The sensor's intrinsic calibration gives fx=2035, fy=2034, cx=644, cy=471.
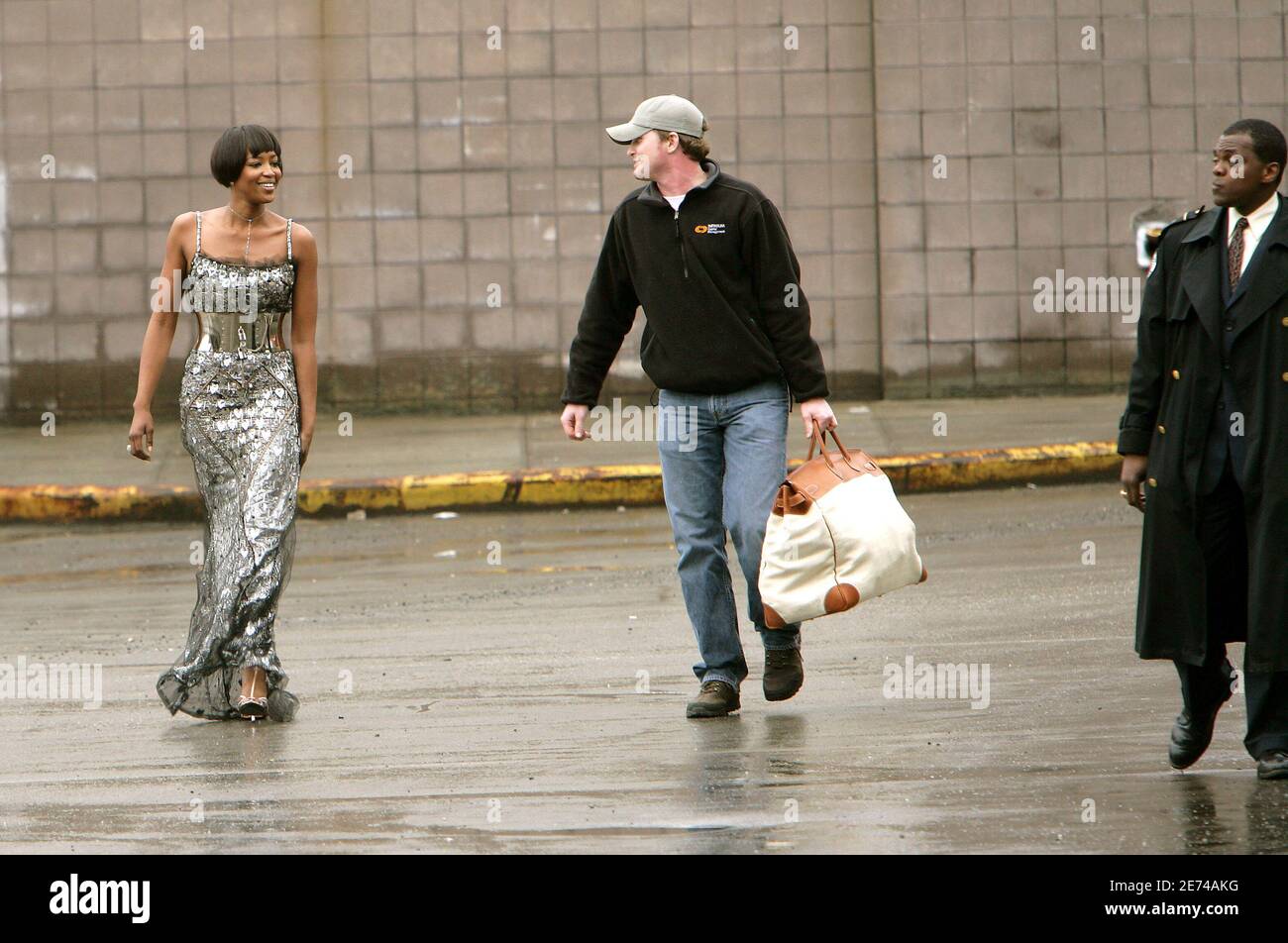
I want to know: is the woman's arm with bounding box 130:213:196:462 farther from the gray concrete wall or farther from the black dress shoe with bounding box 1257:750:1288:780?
the gray concrete wall

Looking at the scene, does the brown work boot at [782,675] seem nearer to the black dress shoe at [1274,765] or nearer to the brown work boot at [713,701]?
the brown work boot at [713,701]

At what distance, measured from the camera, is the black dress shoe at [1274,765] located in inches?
208

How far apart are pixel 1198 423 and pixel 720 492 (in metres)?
1.78

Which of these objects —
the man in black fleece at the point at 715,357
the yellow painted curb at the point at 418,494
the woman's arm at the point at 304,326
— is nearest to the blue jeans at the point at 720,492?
the man in black fleece at the point at 715,357

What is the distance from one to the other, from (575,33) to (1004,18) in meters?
3.19

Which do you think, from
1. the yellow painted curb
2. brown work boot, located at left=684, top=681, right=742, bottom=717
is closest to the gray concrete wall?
the yellow painted curb

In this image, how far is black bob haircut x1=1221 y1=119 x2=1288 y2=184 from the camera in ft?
17.5

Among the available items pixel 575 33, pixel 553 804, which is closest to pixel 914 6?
pixel 575 33

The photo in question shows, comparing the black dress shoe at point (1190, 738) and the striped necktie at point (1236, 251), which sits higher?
the striped necktie at point (1236, 251)

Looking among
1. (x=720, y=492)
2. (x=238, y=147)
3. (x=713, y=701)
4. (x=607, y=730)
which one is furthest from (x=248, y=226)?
A: (x=713, y=701)

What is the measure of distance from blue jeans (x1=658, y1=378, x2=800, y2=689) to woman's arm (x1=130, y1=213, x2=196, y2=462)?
5.48ft

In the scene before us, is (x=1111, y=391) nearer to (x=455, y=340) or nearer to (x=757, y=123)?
(x=757, y=123)

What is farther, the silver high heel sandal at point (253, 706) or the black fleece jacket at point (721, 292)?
the silver high heel sandal at point (253, 706)

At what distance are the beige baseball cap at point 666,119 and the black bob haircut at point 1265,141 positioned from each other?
5.79 ft
